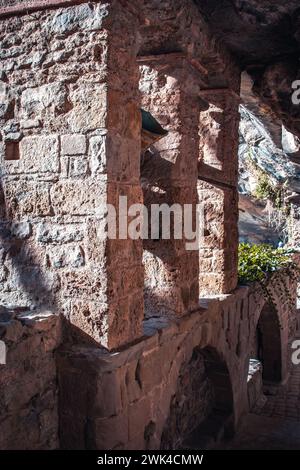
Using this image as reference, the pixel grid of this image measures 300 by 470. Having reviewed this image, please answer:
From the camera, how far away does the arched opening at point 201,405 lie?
14.4 feet

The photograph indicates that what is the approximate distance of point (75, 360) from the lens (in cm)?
283

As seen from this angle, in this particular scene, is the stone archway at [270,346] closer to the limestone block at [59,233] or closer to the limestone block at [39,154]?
the limestone block at [59,233]

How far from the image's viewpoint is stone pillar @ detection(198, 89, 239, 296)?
211 inches

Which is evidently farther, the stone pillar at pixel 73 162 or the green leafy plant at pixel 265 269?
the green leafy plant at pixel 265 269

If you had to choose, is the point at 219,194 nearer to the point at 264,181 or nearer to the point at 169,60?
the point at 169,60

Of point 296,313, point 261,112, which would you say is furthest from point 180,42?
point 296,313

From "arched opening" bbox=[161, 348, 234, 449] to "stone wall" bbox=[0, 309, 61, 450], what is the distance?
59.9 inches

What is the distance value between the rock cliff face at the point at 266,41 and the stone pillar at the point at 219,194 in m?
0.56

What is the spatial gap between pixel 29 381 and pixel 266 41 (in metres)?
4.25

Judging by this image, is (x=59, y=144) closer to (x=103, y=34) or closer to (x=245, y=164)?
(x=103, y=34)

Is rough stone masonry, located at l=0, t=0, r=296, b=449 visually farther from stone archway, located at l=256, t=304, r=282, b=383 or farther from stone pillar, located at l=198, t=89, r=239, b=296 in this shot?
stone archway, located at l=256, t=304, r=282, b=383

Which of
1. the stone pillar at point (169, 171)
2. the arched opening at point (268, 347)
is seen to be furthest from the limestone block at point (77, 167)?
the arched opening at point (268, 347)

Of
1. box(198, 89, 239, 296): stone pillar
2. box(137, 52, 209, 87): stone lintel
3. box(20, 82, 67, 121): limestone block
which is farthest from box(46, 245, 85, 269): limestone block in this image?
box(198, 89, 239, 296): stone pillar

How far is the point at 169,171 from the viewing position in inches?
161
